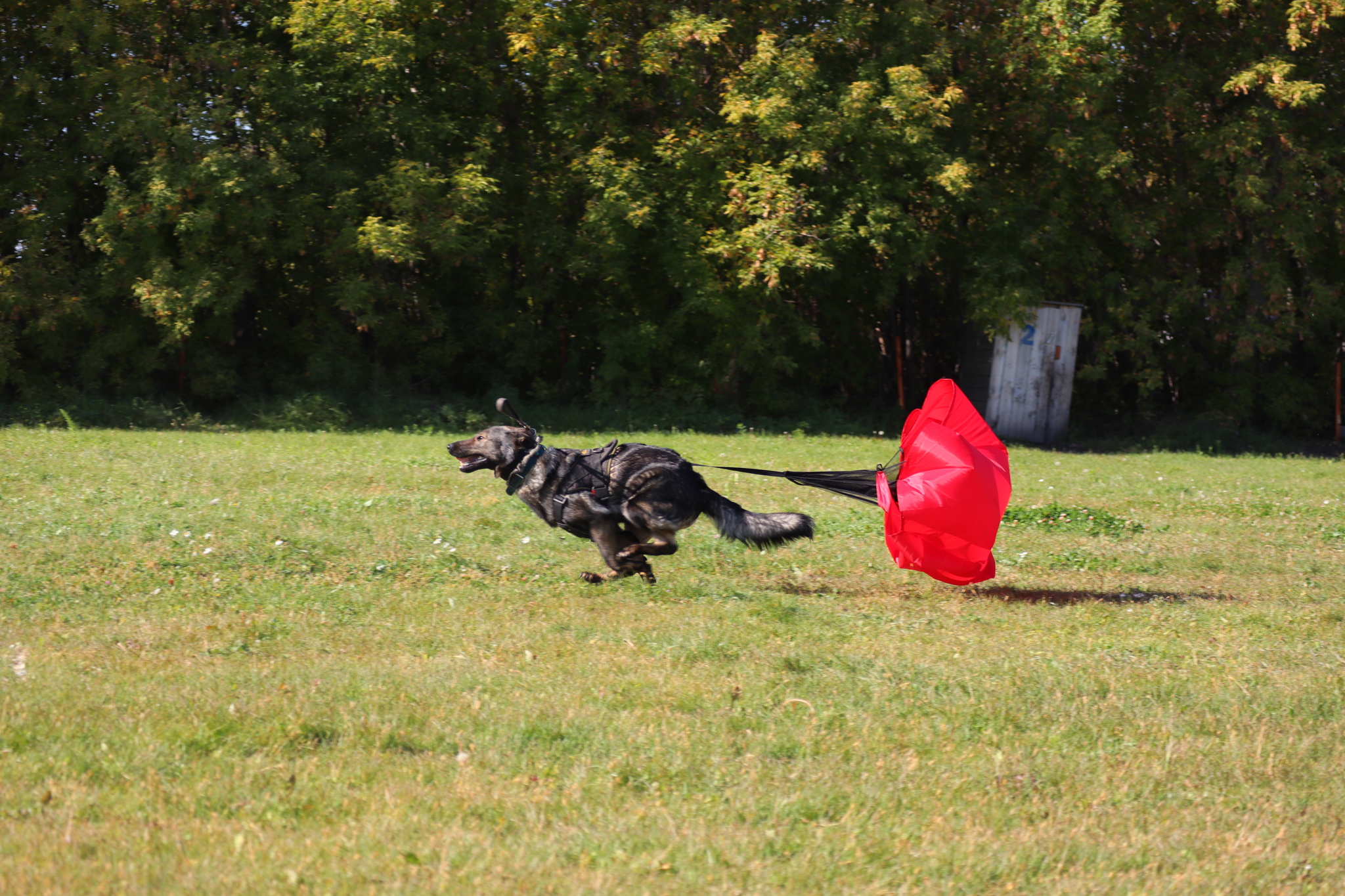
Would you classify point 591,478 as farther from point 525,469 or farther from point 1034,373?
point 1034,373

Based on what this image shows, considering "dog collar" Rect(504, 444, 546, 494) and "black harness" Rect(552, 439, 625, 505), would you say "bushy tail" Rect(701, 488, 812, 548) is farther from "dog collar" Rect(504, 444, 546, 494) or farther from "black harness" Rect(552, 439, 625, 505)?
"dog collar" Rect(504, 444, 546, 494)

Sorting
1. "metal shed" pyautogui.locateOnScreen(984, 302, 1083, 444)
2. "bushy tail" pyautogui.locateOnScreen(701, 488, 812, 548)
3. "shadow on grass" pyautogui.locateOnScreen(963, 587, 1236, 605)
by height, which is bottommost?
"shadow on grass" pyautogui.locateOnScreen(963, 587, 1236, 605)

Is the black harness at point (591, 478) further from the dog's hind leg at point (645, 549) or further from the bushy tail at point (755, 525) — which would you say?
the bushy tail at point (755, 525)

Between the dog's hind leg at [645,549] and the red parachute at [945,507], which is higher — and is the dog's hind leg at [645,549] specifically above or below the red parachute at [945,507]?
below

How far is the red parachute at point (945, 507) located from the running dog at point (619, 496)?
73 cm

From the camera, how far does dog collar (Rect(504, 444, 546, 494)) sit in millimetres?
7719

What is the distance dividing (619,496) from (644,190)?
14.2m

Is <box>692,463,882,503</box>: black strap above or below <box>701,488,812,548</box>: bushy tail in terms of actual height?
above

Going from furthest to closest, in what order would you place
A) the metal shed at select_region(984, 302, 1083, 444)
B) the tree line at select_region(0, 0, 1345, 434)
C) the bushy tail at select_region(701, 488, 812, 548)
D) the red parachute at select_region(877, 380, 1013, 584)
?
1. the metal shed at select_region(984, 302, 1083, 444)
2. the tree line at select_region(0, 0, 1345, 434)
3. the bushy tail at select_region(701, 488, 812, 548)
4. the red parachute at select_region(877, 380, 1013, 584)

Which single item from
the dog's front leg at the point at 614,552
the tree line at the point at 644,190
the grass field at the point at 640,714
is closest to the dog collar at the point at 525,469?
the dog's front leg at the point at 614,552

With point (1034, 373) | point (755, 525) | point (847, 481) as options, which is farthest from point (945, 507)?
point (1034, 373)

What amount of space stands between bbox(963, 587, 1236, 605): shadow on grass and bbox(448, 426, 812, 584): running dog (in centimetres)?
157

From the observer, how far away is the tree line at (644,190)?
1984 centimetres

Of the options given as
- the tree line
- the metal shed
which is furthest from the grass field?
the metal shed
